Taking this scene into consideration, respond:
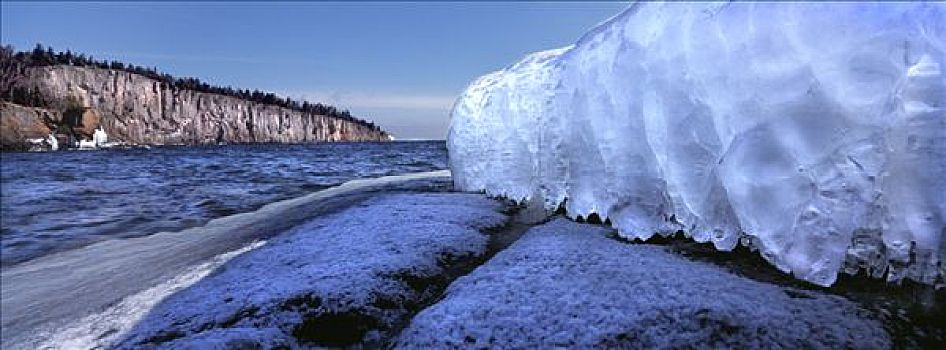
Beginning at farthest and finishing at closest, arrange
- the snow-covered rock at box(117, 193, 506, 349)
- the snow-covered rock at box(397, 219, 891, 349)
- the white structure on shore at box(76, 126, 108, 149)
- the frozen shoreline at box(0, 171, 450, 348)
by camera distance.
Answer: the white structure on shore at box(76, 126, 108, 149), the frozen shoreline at box(0, 171, 450, 348), the snow-covered rock at box(117, 193, 506, 349), the snow-covered rock at box(397, 219, 891, 349)

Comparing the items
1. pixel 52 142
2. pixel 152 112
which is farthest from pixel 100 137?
pixel 152 112

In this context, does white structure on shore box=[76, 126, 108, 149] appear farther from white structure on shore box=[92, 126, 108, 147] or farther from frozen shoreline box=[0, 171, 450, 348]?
frozen shoreline box=[0, 171, 450, 348]

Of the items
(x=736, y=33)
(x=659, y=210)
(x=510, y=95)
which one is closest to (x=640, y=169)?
(x=659, y=210)

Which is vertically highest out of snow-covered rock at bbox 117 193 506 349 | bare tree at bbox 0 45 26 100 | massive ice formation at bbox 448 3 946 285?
bare tree at bbox 0 45 26 100

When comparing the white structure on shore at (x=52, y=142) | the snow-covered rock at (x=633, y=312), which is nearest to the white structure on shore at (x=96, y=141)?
the white structure on shore at (x=52, y=142)

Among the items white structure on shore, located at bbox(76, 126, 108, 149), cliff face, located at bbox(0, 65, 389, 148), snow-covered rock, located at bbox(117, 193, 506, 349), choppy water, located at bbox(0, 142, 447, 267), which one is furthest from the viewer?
white structure on shore, located at bbox(76, 126, 108, 149)

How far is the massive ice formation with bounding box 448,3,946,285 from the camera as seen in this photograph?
8.03 ft

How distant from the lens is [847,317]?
232 centimetres

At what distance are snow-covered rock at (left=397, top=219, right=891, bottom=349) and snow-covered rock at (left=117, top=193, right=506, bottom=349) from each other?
1.31 ft

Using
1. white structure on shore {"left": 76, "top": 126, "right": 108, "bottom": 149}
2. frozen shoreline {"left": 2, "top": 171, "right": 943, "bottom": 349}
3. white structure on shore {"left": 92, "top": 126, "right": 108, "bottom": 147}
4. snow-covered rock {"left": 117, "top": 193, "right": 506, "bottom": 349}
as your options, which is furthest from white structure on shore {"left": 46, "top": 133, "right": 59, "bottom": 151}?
snow-covered rock {"left": 117, "top": 193, "right": 506, "bottom": 349}

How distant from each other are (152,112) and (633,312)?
74.1 metres

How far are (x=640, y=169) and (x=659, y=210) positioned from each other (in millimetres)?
326

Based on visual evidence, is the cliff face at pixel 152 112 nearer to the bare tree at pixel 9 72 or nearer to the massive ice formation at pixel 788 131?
the bare tree at pixel 9 72

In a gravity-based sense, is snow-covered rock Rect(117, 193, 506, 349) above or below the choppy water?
above
